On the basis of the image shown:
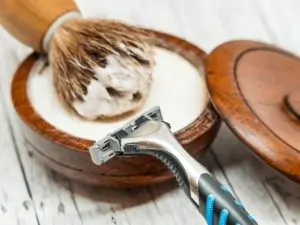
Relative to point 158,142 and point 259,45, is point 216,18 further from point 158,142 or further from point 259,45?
point 158,142

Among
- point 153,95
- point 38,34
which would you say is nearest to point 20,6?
point 38,34

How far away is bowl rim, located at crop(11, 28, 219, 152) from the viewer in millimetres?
704

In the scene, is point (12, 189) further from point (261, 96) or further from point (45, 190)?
point (261, 96)

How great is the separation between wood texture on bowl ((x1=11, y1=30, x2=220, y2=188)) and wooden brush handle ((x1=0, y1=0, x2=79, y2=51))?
86 millimetres

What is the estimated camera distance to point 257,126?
692mm

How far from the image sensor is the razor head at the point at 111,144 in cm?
66

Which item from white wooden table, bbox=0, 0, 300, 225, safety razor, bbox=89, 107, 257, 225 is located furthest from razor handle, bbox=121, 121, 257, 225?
white wooden table, bbox=0, 0, 300, 225

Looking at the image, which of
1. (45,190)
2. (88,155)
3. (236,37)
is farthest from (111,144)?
(236,37)

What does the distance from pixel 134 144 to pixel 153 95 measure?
13 centimetres

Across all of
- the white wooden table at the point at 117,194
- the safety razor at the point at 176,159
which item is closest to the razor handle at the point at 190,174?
the safety razor at the point at 176,159

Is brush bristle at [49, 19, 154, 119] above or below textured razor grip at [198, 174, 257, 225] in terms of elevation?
above

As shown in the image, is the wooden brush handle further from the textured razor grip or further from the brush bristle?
the textured razor grip

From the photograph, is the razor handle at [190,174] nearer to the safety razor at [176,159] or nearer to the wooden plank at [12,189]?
the safety razor at [176,159]

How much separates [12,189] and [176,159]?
237 millimetres
